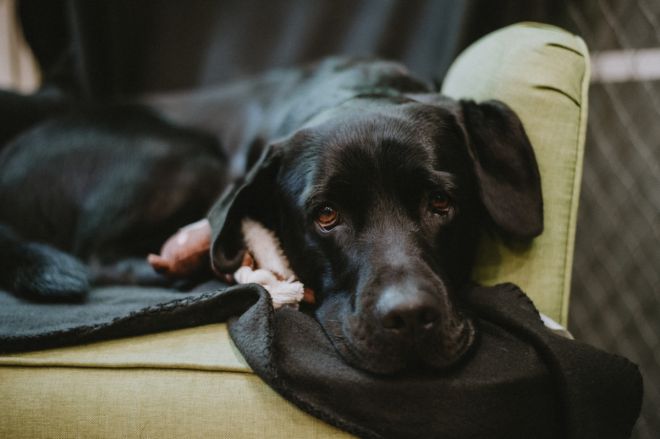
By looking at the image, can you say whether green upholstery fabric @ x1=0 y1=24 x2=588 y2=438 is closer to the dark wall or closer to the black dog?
the black dog

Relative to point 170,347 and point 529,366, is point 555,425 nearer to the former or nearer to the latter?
point 529,366

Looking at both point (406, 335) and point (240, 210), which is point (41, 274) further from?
point (406, 335)

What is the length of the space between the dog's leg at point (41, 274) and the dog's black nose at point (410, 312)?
2.54 feet

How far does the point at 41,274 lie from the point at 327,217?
0.70 metres

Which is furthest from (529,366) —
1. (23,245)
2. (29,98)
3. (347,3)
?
(29,98)

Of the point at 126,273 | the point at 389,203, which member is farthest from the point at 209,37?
the point at 389,203

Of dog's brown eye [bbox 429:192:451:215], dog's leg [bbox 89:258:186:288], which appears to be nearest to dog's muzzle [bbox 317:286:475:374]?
dog's brown eye [bbox 429:192:451:215]

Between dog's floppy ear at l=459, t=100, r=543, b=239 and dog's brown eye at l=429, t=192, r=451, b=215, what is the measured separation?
A: 10 centimetres

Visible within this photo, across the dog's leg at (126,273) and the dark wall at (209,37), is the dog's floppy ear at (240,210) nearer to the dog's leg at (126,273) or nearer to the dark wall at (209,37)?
the dog's leg at (126,273)

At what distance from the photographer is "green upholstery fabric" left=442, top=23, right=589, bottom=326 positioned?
1207 mm

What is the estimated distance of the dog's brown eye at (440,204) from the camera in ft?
3.85

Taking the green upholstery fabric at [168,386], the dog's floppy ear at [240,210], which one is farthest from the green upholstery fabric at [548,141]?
the dog's floppy ear at [240,210]

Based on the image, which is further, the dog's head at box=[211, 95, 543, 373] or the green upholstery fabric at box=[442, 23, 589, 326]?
the green upholstery fabric at box=[442, 23, 589, 326]

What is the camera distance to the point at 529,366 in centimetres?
93
